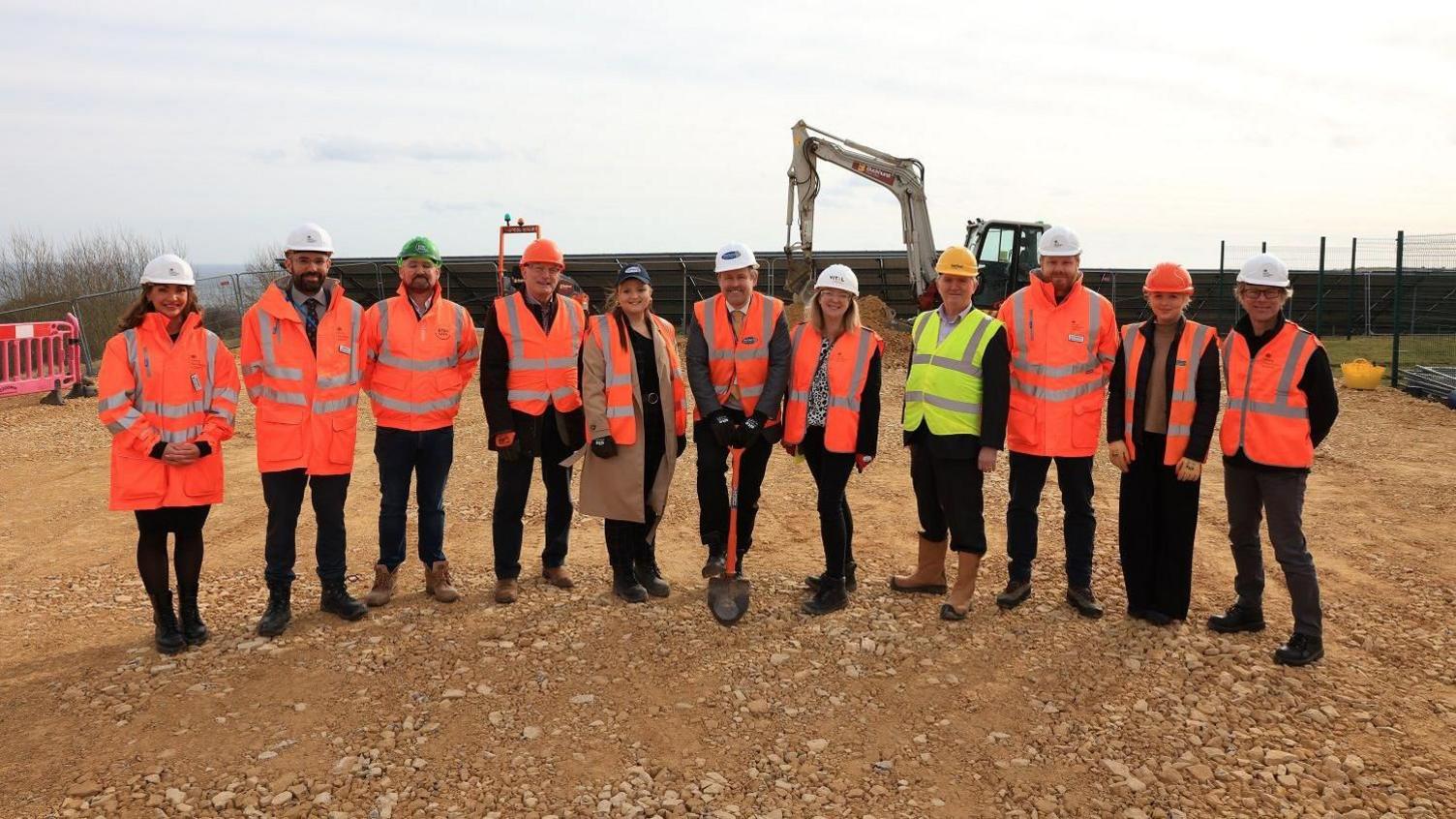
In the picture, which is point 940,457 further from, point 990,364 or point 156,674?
point 156,674

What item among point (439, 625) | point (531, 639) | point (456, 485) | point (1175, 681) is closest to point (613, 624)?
point (531, 639)

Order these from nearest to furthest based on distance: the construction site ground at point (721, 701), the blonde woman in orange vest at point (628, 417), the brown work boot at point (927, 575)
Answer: the construction site ground at point (721, 701), the blonde woman in orange vest at point (628, 417), the brown work boot at point (927, 575)

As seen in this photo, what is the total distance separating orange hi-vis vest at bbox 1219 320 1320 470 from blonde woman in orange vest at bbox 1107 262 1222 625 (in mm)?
122

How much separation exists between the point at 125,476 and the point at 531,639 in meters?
2.03

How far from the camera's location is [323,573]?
514 centimetres

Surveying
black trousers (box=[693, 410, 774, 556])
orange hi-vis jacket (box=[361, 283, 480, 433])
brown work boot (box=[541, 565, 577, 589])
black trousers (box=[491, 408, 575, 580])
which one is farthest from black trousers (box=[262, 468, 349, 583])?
black trousers (box=[693, 410, 774, 556])

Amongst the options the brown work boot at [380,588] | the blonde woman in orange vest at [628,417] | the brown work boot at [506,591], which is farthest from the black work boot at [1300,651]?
the brown work boot at [380,588]

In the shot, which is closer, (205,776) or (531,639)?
(205,776)

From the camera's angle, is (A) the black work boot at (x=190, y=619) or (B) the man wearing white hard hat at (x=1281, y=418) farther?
(A) the black work boot at (x=190, y=619)

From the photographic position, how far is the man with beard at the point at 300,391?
477 centimetres

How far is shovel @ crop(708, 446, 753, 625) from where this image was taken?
17.0 ft

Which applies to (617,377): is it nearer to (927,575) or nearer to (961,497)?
(961,497)

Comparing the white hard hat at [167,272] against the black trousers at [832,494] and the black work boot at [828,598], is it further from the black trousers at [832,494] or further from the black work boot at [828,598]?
the black work boot at [828,598]

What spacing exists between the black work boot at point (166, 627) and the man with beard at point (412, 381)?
923 millimetres
